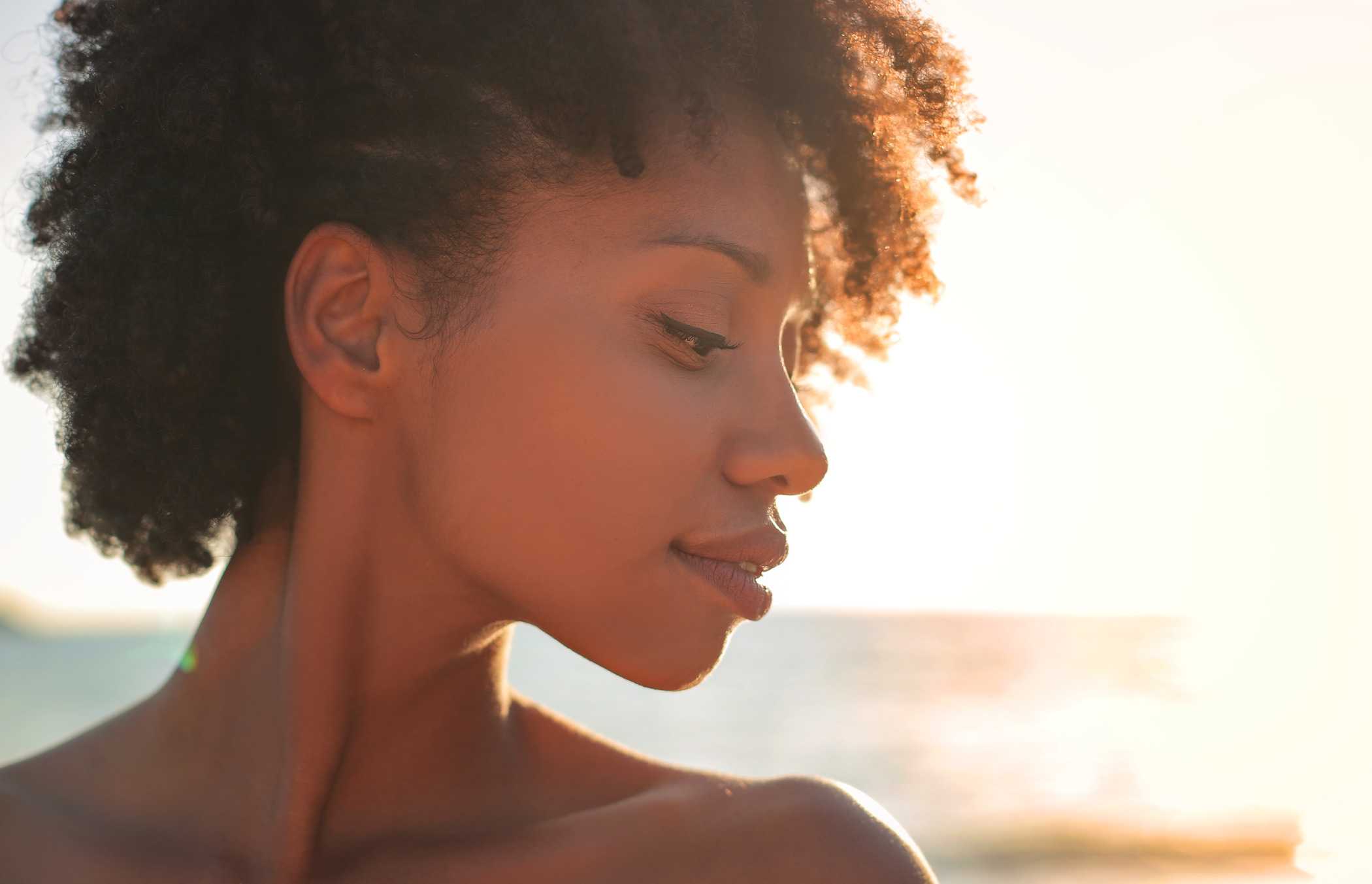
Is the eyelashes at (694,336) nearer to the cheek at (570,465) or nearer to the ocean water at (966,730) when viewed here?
the cheek at (570,465)

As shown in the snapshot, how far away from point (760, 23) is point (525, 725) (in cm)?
138

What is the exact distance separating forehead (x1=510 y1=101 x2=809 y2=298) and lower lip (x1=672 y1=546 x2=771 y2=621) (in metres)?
0.45

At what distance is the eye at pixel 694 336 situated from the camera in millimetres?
1900

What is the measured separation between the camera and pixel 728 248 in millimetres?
1945

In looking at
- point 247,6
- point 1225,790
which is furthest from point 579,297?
point 1225,790

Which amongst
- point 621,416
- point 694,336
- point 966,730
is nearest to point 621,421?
point 621,416

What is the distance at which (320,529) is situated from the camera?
6.90 ft

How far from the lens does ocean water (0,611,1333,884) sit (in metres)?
10.6

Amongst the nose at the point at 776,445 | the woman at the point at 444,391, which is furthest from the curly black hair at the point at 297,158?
the nose at the point at 776,445

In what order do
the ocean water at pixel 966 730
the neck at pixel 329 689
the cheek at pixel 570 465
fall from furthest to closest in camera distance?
1. the ocean water at pixel 966 730
2. the neck at pixel 329 689
3. the cheek at pixel 570 465

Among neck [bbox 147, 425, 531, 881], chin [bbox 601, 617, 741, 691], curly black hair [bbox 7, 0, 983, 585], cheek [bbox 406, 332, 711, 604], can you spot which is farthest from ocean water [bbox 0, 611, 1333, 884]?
cheek [bbox 406, 332, 711, 604]

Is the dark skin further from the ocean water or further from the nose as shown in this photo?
the ocean water

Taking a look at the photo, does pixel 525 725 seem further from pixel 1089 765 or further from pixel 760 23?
pixel 1089 765

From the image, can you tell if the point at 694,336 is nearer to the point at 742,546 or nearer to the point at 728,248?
the point at 728,248
